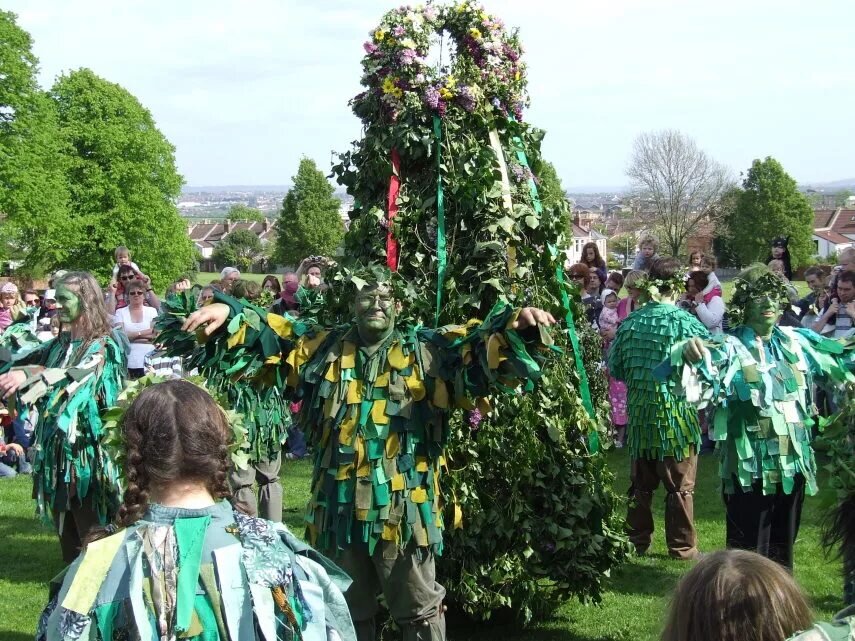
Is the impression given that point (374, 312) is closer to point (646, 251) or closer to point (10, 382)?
point (10, 382)

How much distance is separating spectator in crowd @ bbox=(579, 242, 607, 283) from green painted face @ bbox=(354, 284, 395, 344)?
24.1 ft

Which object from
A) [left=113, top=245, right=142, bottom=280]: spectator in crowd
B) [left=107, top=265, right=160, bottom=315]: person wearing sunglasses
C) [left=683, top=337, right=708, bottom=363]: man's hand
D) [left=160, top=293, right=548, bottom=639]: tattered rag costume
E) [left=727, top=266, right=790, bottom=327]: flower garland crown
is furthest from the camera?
[left=113, top=245, right=142, bottom=280]: spectator in crowd

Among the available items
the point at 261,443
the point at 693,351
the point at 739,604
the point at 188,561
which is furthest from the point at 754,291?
the point at 188,561

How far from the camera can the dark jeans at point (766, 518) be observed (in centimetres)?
503

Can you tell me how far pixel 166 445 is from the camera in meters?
2.35

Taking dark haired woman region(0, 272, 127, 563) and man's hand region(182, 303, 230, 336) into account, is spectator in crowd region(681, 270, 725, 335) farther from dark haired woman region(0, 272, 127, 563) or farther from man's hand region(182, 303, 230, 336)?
man's hand region(182, 303, 230, 336)

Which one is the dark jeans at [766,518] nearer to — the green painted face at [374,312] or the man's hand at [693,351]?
the man's hand at [693,351]

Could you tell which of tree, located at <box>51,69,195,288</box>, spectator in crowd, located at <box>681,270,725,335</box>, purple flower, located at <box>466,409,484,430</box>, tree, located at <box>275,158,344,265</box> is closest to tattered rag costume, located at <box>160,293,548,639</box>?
purple flower, located at <box>466,409,484,430</box>

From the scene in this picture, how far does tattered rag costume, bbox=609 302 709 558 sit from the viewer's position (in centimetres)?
636

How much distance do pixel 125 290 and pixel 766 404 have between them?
616cm

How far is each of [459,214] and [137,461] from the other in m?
2.67

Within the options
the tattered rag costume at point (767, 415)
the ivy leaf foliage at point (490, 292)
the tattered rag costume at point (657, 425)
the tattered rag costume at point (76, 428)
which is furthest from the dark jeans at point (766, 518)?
the tattered rag costume at point (76, 428)

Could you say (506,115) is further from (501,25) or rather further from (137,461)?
(137,461)

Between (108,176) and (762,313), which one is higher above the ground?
(108,176)
